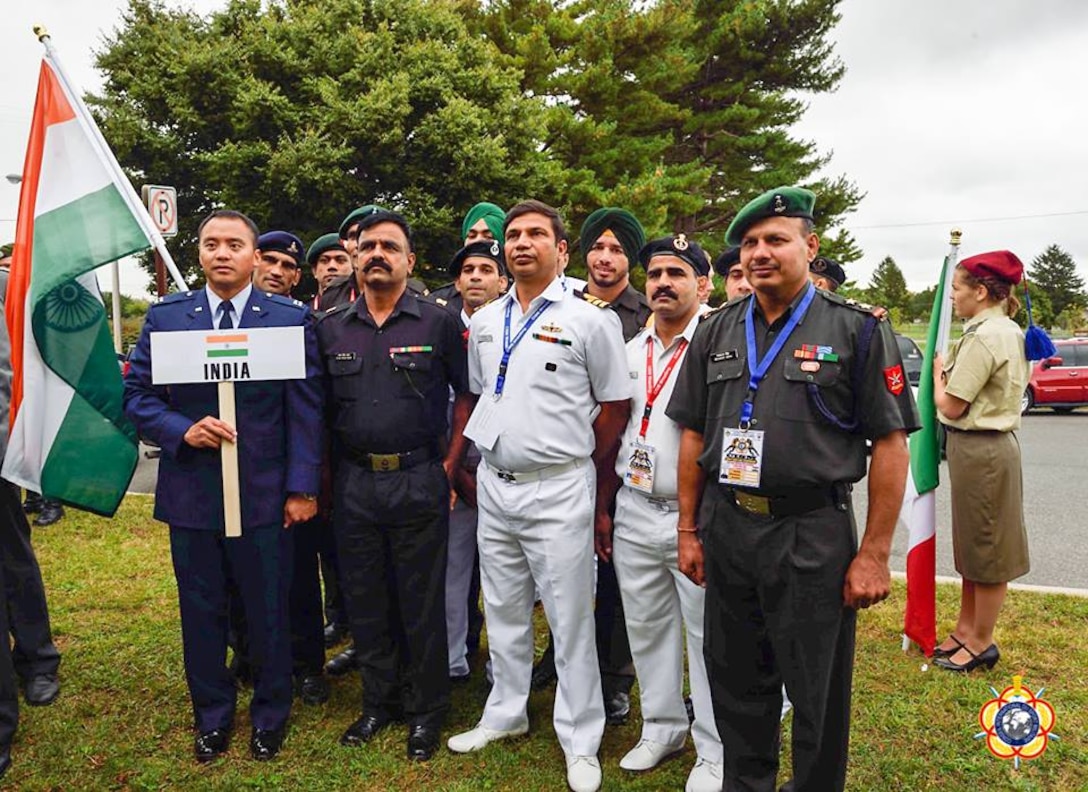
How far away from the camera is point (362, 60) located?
1566 cm

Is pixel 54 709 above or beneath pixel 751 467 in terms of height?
beneath

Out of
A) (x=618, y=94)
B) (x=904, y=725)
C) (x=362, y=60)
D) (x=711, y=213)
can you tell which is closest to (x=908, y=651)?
(x=904, y=725)

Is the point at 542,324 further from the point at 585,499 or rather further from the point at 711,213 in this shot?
the point at 711,213

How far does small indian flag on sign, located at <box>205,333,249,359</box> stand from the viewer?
3.16m

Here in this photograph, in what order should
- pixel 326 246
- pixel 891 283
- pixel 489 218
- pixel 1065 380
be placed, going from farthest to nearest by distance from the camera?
pixel 891 283 < pixel 1065 380 < pixel 326 246 < pixel 489 218

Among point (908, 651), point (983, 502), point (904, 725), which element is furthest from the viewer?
point (908, 651)

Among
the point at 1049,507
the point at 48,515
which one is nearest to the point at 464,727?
the point at 48,515

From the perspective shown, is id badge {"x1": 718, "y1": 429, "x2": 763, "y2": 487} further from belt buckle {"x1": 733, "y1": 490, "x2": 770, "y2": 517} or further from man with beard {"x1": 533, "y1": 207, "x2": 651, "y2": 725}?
man with beard {"x1": 533, "y1": 207, "x2": 651, "y2": 725}

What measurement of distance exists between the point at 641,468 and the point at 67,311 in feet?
8.80

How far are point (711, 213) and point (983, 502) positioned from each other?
20.3m

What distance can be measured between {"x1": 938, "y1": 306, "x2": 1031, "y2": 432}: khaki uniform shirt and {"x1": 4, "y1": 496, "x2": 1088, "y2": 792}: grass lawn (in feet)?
4.37

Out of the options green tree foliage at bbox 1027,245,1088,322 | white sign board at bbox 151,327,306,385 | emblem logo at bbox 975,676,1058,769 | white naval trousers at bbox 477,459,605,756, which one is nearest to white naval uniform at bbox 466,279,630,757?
white naval trousers at bbox 477,459,605,756

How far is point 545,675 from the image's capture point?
158 inches

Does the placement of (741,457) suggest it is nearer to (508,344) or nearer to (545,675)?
(508,344)
